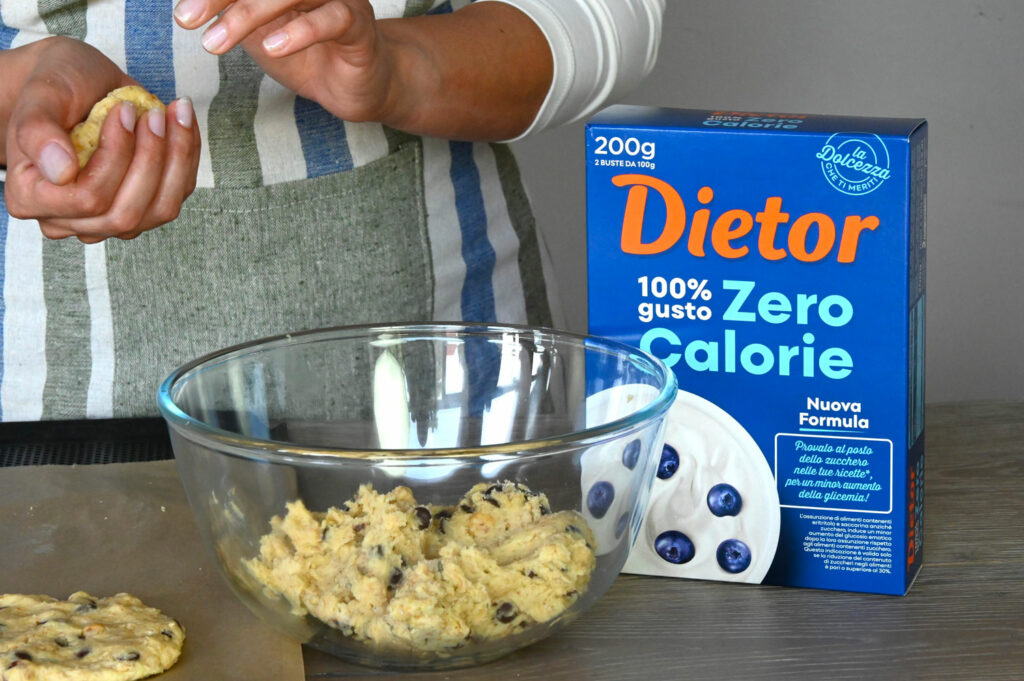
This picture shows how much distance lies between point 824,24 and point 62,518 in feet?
5.74

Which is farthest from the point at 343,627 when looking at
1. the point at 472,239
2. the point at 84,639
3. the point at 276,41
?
the point at 472,239

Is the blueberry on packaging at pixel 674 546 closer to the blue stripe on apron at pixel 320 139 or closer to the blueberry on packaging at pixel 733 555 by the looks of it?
the blueberry on packaging at pixel 733 555

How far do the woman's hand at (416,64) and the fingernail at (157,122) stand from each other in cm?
8

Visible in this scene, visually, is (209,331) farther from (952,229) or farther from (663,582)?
(952,229)

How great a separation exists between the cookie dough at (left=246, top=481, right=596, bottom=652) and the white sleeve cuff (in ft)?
1.95

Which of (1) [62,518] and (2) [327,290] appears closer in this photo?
(1) [62,518]

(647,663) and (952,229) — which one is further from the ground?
(952,229)

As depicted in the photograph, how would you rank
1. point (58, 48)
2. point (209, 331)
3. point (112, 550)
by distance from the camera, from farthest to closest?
point (209, 331) → point (58, 48) → point (112, 550)

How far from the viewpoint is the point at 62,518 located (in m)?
0.83

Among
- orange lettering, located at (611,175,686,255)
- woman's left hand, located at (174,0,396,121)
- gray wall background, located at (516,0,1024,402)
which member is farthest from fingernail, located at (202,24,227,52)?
gray wall background, located at (516,0,1024,402)

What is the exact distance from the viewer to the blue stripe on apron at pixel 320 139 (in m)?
1.15

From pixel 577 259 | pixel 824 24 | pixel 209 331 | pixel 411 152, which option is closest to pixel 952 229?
pixel 824 24

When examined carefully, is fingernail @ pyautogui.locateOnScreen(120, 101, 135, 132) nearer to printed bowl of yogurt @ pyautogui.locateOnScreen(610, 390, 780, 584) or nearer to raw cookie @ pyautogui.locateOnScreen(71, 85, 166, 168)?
raw cookie @ pyautogui.locateOnScreen(71, 85, 166, 168)

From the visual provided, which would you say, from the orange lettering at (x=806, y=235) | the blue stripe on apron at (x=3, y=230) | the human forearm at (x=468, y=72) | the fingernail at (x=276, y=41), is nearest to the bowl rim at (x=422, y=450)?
the orange lettering at (x=806, y=235)
